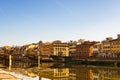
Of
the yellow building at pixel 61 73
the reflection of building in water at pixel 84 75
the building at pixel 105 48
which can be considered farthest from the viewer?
the building at pixel 105 48

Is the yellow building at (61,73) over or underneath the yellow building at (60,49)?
underneath

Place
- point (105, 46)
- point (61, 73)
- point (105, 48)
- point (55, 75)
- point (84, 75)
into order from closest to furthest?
point (55, 75), point (84, 75), point (61, 73), point (105, 48), point (105, 46)

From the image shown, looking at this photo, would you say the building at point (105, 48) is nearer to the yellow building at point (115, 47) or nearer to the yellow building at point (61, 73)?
the yellow building at point (115, 47)

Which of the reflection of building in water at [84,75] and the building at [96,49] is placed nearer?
the reflection of building in water at [84,75]

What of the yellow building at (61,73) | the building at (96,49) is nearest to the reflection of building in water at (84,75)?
the yellow building at (61,73)

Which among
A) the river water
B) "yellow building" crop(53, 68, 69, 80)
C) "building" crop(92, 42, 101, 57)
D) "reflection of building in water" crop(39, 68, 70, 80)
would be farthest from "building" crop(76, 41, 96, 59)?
"reflection of building in water" crop(39, 68, 70, 80)

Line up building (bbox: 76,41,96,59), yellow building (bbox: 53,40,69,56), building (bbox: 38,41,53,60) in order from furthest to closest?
building (bbox: 38,41,53,60), yellow building (bbox: 53,40,69,56), building (bbox: 76,41,96,59)

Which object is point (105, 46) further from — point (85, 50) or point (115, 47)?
point (85, 50)

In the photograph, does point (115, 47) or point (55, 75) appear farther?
point (115, 47)

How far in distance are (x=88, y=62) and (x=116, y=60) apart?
441 inches

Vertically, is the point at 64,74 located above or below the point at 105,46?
below

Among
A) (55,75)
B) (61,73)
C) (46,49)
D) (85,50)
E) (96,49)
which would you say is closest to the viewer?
(55,75)

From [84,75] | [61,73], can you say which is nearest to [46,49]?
[61,73]

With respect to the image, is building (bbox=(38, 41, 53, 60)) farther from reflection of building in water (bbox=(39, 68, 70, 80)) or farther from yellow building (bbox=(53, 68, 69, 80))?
reflection of building in water (bbox=(39, 68, 70, 80))
